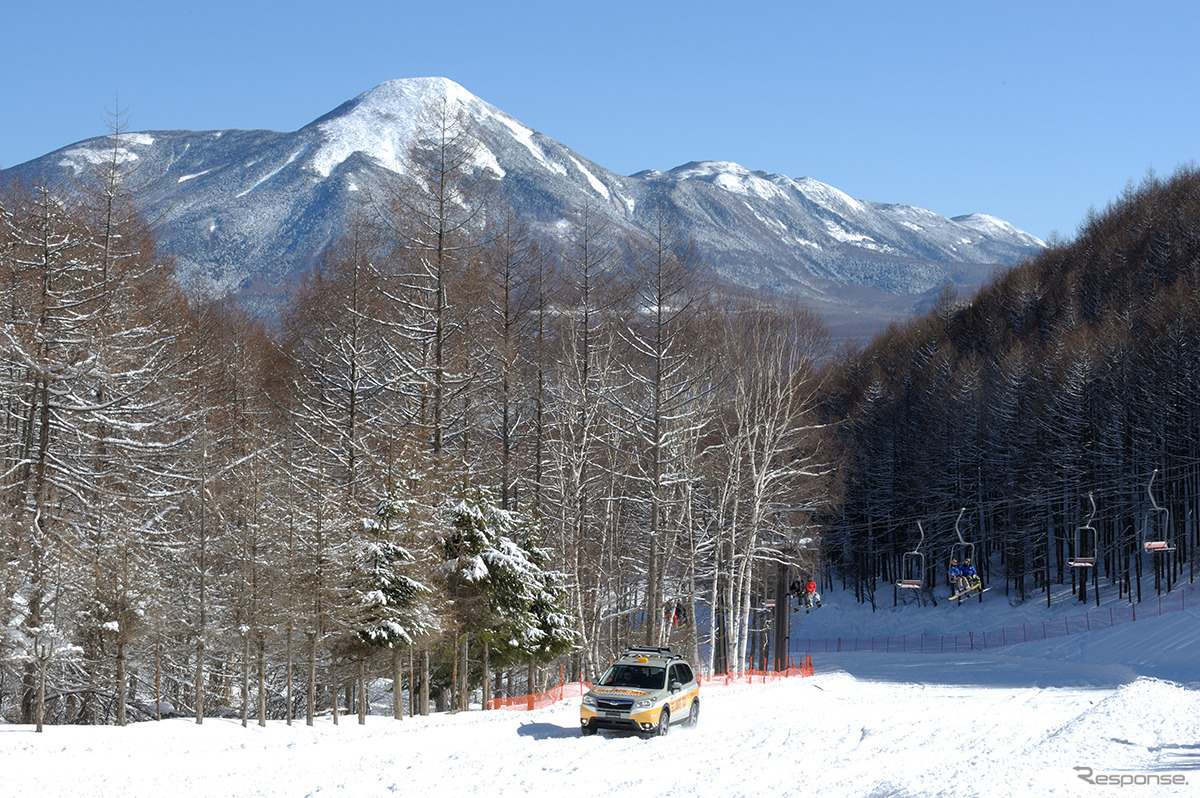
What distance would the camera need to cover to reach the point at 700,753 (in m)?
19.9

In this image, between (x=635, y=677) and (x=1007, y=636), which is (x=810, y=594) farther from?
(x=635, y=677)

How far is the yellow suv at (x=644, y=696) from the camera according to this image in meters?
21.9

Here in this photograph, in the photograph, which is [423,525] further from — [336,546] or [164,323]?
[164,323]

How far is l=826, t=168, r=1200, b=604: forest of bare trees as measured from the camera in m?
64.0

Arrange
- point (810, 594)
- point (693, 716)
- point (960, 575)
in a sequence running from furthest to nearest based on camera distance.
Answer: point (810, 594)
point (960, 575)
point (693, 716)

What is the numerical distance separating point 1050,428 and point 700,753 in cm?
5278

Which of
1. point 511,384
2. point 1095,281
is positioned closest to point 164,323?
point 511,384

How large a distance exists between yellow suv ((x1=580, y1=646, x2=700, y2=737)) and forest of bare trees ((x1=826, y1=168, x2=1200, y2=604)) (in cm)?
3140

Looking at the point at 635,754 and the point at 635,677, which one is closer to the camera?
the point at 635,754

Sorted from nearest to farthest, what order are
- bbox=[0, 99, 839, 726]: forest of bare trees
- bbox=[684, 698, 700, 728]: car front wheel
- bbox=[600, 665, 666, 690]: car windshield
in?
bbox=[600, 665, 666, 690]: car windshield, bbox=[684, 698, 700, 728]: car front wheel, bbox=[0, 99, 839, 726]: forest of bare trees

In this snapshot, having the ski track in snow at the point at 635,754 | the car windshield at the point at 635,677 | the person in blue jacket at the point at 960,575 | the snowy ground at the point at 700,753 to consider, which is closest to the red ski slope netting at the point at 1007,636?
the person in blue jacket at the point at 960,575

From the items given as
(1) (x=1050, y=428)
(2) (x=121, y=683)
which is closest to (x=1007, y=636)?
(1) (x=1050, y=428)

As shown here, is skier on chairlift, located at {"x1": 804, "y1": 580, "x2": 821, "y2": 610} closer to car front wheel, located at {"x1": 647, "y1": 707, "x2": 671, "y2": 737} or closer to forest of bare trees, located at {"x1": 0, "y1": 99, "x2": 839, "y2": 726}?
forest of bare trees, located at {"x1": 0, "y1": 99, "x2": 839, "y2": 726}

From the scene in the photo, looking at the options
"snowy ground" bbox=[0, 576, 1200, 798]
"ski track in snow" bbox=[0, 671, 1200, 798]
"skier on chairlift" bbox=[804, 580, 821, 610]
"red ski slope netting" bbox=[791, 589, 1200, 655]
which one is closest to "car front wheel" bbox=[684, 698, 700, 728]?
"ski track in snow" bbox=[0, 671, 1200, 798]
